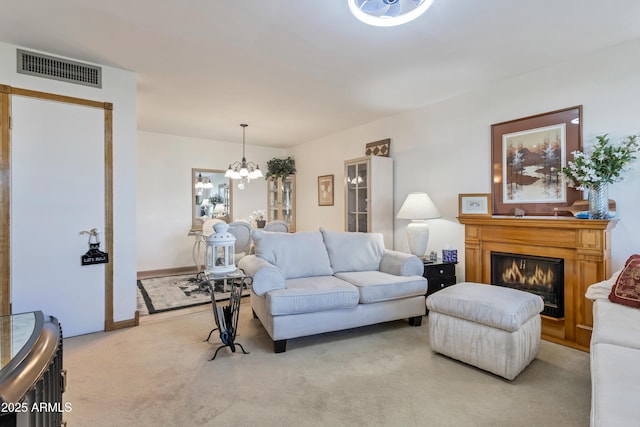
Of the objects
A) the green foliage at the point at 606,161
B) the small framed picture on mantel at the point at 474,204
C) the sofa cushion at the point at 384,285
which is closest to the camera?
the green foliage at the point at 606,161

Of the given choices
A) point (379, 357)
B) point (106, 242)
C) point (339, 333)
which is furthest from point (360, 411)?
point (106, 242)

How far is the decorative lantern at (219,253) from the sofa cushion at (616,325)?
243 cm

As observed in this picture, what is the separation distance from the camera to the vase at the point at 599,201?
262 cm

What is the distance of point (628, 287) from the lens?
2.13m

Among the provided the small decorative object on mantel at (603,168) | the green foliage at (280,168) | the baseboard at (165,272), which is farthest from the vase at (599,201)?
the baseboard at (165,272)

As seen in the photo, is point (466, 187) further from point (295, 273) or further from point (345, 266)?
point (295, 273)

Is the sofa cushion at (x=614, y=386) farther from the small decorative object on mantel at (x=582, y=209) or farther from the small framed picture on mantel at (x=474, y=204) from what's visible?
the small framed picture on mantel at (x=474, y=204)

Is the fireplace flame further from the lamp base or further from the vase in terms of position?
the lamp base

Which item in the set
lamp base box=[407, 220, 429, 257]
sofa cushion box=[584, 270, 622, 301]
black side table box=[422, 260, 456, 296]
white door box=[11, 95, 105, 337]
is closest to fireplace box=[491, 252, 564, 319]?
black side table box=[422, 260, 456, 296]

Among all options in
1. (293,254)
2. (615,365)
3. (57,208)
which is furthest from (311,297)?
(57,208)

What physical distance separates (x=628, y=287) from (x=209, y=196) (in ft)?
19.6

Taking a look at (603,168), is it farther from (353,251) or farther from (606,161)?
(353,251)

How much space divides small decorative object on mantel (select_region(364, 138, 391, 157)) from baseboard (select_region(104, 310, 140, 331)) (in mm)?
3711

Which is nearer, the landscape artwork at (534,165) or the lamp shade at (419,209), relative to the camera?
the landscape artwork at (534,165)
